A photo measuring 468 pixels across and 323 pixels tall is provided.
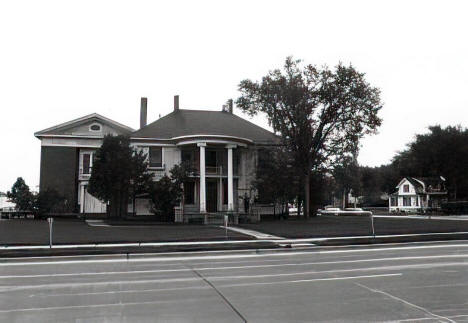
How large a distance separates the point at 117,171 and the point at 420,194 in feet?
154

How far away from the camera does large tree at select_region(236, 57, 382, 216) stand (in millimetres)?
34156

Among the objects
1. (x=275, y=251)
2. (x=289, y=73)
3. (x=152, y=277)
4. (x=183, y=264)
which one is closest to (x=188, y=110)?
(x=289, y=73)

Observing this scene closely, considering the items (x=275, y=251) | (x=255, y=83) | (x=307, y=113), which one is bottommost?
(x=275, y=251)

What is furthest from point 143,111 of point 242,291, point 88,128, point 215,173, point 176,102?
point 242,291

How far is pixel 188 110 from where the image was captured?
4428 cm

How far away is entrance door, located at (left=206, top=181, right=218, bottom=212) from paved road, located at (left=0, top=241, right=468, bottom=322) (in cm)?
2492

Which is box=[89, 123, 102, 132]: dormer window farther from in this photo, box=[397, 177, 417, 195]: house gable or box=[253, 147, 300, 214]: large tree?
box=[397, 177, 417, 195]: house gable

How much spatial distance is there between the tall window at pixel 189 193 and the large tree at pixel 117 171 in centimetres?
468

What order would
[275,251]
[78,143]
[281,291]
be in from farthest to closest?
[78,143] → [275,251] → [281,291]

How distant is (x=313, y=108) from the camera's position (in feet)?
115

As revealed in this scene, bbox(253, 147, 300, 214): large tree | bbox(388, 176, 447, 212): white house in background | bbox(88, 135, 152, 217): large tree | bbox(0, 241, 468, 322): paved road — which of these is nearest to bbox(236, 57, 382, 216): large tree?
bbox(253, 147, 300, 214): large tree

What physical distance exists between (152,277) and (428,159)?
196 ft

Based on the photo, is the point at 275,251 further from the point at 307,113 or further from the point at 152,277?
the point at 307,113

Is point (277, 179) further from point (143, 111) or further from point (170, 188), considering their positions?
point (143, 111)
